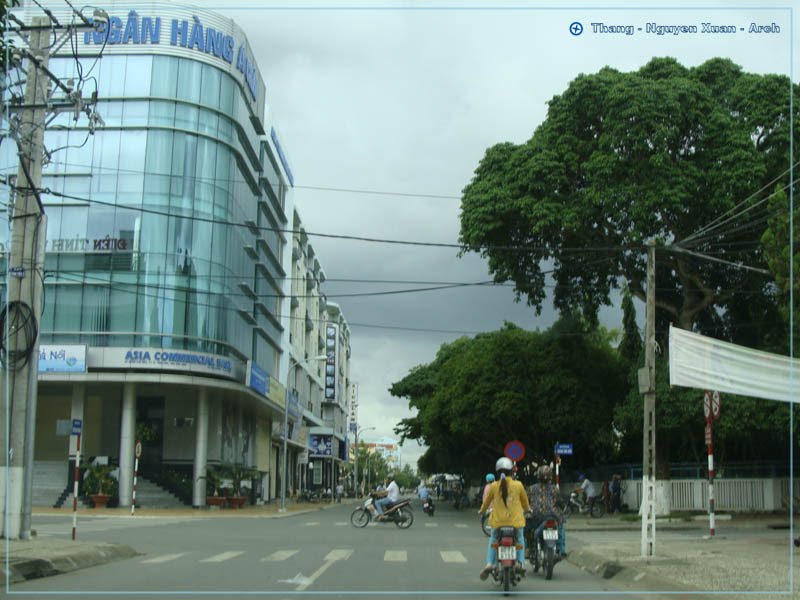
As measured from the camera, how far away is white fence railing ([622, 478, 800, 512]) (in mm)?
34750

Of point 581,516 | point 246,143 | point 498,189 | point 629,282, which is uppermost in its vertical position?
point 246,143

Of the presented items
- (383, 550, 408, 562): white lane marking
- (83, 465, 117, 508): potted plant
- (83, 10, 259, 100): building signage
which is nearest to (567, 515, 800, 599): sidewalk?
(383, 550, 408, 562): white lane marking

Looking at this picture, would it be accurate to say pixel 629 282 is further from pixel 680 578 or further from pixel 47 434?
pixel 47 434

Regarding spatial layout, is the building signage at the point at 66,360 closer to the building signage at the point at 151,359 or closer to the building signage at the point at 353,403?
the building signage at the point at 151,359

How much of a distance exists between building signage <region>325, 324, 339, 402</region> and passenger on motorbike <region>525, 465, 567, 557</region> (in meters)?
83.7

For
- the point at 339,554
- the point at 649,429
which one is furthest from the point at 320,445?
the point at 649,429

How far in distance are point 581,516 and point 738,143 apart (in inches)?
656

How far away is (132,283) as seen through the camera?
41.7 metres

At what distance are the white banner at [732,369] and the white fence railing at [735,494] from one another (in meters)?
22.9

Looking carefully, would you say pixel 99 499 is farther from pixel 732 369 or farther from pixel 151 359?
pixel 732 369

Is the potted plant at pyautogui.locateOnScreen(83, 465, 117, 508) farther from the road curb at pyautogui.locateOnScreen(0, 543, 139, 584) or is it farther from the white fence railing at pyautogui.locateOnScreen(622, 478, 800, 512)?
the road curb at pyautogui.locateOnScreen(0, 543, 139, 584)

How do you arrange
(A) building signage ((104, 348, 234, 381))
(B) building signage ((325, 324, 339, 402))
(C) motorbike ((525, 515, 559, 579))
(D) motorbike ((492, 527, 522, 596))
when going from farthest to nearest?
1. (B) building signage ((325, 324, 339, 402))
2. (A) building signage ((104, 348, 234, 381))
3. (C) motorbike ((525, 515, 559, 579))
4. (D) motorbike ((492, 527, 522, 596))

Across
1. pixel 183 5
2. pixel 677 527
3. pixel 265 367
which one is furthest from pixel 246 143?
pixel 677 527

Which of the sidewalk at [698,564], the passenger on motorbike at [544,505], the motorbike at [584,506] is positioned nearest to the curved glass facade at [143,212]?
the motorbike at [584,506]
